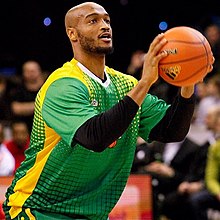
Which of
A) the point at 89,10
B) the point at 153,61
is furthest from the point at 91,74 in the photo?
the point at 153,61

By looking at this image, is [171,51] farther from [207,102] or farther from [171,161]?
[207,102]

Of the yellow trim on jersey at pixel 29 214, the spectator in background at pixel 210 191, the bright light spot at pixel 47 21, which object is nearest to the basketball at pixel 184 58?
the yellow trim on jersey at pixel 29 214

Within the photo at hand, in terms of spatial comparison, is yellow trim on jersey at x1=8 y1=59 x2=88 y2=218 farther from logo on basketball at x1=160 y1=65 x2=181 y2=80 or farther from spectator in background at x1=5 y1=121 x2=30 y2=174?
spectator in background at x1=5 y1=121 x2=30 y2=174

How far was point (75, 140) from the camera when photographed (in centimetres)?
523

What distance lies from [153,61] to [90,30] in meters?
0.65

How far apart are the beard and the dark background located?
967 centimetres

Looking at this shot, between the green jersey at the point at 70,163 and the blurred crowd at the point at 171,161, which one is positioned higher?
the green jersey at the point at 70,163

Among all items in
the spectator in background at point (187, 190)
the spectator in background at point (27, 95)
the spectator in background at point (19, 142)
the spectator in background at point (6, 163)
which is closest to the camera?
the spectator in background at point (6, 163)

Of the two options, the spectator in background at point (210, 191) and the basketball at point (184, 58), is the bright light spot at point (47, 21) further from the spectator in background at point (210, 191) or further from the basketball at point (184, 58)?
the basketball at point (184, 58)

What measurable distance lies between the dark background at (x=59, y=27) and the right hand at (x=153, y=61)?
10.1 m

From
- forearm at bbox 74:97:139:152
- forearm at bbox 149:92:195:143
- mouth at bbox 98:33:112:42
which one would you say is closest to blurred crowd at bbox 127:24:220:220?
forearm at bbox 149:92:195:143

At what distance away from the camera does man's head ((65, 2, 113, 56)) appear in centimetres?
566

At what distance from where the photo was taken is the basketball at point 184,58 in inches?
211

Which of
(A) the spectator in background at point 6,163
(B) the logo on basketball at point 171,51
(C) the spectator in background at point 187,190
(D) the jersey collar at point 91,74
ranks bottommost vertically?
(C) the spectator in background at point 187,190
